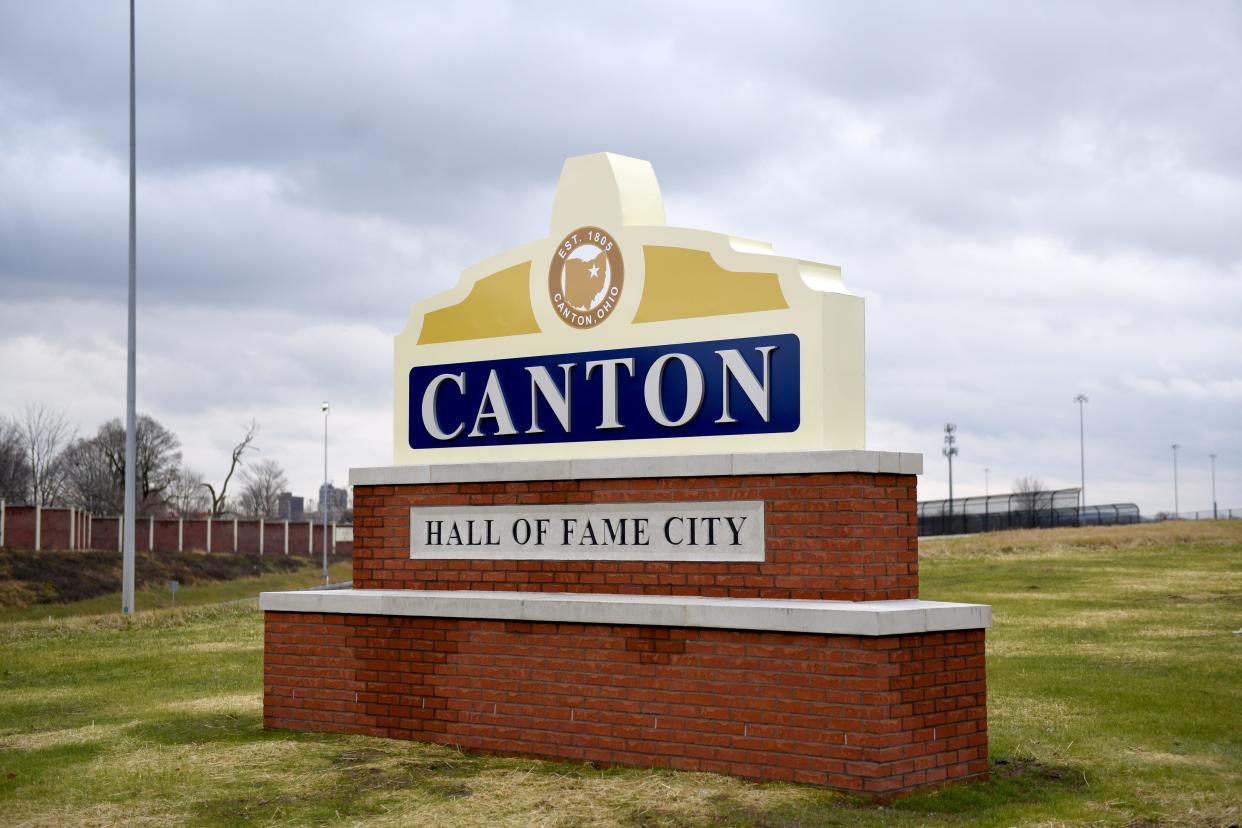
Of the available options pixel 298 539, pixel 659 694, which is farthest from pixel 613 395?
pixel 298 539

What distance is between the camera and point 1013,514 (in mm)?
64938

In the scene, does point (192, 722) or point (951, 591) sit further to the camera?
point (951, 591)

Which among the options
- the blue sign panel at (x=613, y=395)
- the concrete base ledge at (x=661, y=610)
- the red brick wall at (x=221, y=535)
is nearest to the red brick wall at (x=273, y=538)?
the red brick wall at (x=221, y=535)

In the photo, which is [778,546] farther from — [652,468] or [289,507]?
[289,507]

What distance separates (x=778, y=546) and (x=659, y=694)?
4.47 ft

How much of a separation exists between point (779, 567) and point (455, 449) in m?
3.45

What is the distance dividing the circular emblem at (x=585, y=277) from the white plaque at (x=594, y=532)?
158cm

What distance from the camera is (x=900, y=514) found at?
9.25 m

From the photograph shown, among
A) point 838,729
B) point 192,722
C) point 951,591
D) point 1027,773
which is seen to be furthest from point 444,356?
point 951,591

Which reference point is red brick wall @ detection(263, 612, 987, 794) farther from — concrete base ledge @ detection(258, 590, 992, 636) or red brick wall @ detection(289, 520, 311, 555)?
red brick wall @ detection(289, 520, 311, 555)

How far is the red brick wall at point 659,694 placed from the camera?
8594mm

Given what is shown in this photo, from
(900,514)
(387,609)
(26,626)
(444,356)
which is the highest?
(444,356)

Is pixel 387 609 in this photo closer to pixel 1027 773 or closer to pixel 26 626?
pixel 1027 773

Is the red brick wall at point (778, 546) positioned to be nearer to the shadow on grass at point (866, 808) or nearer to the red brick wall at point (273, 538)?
the shadow on grass at point (866, 808)
